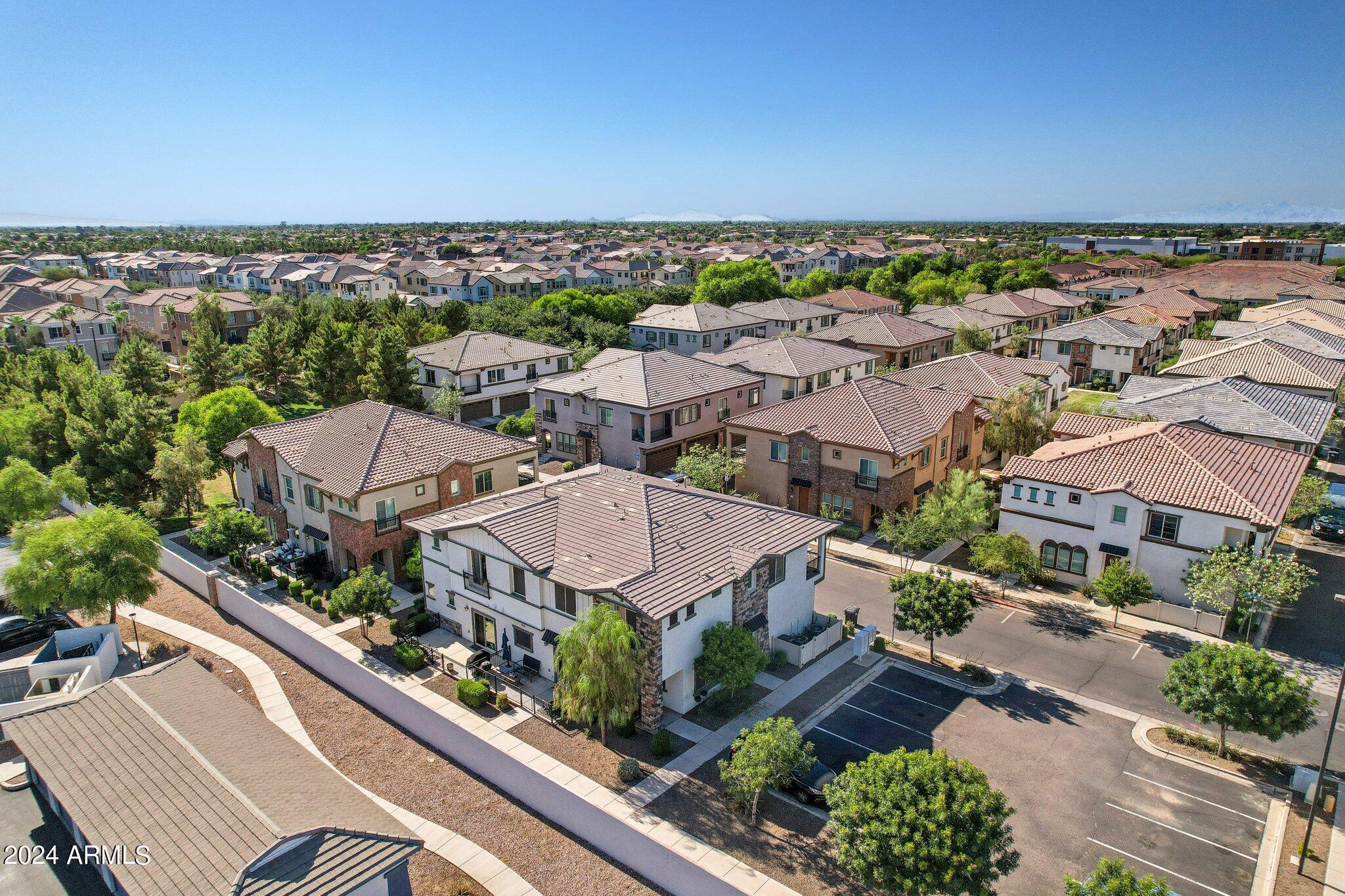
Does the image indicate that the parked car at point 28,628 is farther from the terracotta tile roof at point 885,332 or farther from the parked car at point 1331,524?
the terracotta tile roof at point 885,332

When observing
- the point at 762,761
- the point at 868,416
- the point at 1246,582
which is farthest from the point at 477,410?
the point at 1246,582

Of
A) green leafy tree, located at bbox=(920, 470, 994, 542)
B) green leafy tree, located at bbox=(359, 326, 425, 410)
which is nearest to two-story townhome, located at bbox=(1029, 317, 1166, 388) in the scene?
green leafy tree, located at bbox=(920, 470, 994, 542)

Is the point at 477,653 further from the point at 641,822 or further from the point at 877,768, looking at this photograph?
the point at 877,768

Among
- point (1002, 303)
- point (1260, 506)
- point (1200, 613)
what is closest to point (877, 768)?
point (1200, 613)

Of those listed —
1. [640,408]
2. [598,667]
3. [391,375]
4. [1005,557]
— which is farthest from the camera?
[391,375]

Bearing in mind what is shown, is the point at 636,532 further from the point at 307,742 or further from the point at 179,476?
the point at 179,476
